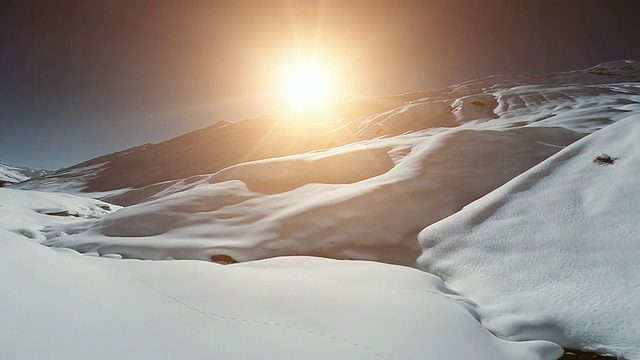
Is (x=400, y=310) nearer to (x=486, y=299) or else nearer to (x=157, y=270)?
(x=486, y=299)

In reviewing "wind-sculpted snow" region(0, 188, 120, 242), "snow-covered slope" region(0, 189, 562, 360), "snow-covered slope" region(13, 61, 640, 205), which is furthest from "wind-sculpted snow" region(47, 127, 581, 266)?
"snow-covered slope" region(13, 61, 640, 205)

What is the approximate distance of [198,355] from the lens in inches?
88.9

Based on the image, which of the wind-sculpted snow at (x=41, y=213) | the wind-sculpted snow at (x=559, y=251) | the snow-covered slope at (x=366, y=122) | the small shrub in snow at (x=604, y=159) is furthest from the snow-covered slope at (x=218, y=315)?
the snow-covered slope at (x=366, y=122)

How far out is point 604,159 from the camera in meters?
7.59

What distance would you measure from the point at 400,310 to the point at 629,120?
36.4ft

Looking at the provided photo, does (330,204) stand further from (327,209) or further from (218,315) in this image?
(218,315)

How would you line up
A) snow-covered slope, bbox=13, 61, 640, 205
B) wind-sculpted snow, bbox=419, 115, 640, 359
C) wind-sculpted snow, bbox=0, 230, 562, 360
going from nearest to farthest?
wind-sculpted snow, bbox=0, 230, 562, 360 < wind-sculpted snow, bbox=419, 115, 640, 359 < snow-covered slope, bbox=13, 61, 640, 205

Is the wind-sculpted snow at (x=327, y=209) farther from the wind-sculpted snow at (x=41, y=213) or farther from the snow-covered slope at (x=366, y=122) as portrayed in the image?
the snow-covered slope at (x=366, y=122)

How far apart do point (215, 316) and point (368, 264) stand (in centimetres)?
359

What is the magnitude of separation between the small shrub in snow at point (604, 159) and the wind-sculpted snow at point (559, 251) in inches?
1.8

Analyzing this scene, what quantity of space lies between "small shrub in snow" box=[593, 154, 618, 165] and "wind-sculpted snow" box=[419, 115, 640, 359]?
0.05 metres

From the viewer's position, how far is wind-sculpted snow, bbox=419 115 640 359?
3527 millimetres

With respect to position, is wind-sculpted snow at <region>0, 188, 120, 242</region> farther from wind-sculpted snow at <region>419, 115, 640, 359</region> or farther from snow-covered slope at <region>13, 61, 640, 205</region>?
snow-covered slope at <region>13, 61, 640, 205</region>

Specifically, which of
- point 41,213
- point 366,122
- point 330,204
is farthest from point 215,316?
point 366,122
